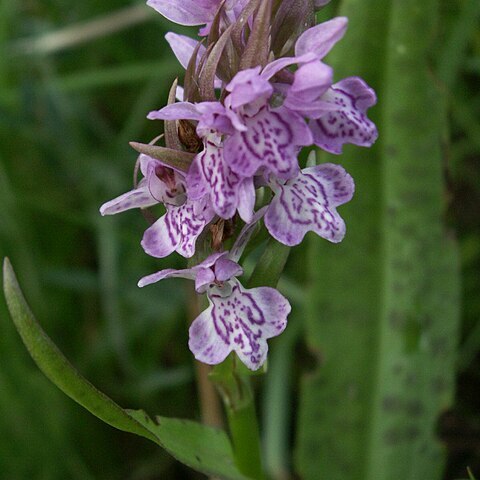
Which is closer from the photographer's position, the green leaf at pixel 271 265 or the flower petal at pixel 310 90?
the flower petal at pixel 310 90


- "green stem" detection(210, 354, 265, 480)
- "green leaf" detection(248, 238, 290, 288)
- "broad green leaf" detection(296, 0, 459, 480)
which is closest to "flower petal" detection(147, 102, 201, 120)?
"green leaf" detection(248, 238, 290, 288)

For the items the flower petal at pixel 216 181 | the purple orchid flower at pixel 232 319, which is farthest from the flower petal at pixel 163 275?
the flower petal at pixel 216 181

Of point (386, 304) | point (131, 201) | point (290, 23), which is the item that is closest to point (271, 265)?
point (131, 201)

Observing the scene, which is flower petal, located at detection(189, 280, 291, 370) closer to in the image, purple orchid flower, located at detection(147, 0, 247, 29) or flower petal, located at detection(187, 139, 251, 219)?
flower petal, located at detection(187, 139, 251, 219)

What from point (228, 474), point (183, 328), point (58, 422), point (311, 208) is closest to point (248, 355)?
point (311, 208)

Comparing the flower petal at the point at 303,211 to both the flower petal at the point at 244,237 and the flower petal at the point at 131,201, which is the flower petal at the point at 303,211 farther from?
the flower petal at the point at 131,201

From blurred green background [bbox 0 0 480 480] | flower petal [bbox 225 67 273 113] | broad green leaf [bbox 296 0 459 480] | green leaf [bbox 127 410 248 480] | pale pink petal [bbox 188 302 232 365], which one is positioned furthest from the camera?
blurred green background [bbox 0 0 480 480]
